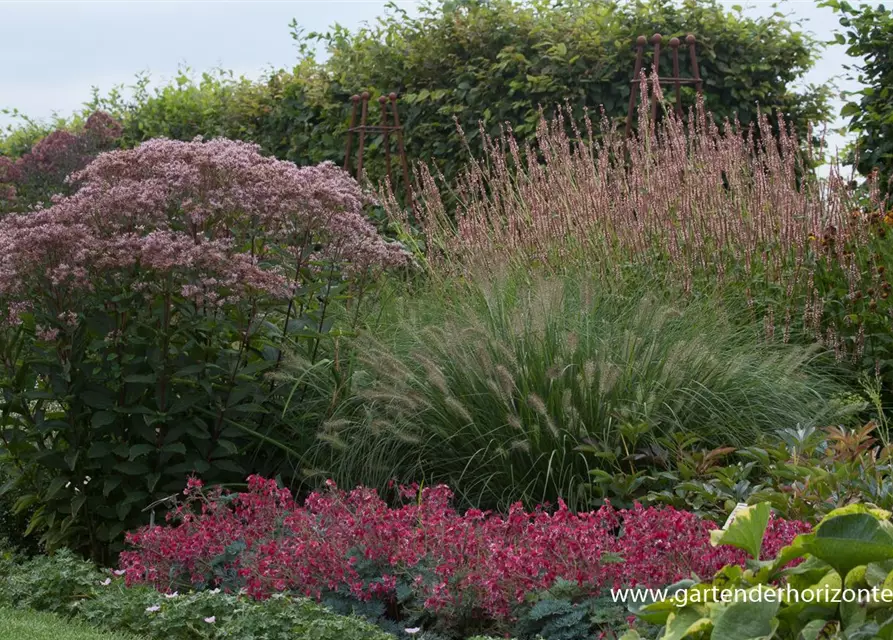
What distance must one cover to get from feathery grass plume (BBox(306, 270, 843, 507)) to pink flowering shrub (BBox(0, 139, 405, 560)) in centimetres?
46

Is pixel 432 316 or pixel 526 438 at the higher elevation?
pixel 432 316

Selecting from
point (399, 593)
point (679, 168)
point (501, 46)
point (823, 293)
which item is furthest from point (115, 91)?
point (399, 593)

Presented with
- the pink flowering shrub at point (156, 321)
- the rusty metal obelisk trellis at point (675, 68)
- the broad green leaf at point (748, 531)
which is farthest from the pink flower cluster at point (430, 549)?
the rusty metal obelisk trellis at point (675, 68)

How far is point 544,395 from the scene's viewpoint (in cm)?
510

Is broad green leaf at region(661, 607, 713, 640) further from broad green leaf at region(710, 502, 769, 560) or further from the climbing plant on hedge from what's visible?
the climbing plant on hedge

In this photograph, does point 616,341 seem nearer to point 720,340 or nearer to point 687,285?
point 720,340

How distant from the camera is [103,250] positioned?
16.4 feet

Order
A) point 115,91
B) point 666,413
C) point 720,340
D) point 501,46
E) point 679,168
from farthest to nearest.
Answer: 1. point 115,91
2. point 501,46
3. point 679,168
4. point 720,340
5. point 666,413

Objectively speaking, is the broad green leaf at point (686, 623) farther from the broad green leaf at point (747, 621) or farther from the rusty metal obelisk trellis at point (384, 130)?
the rusty metal obelisk trellis at point (384, 130)

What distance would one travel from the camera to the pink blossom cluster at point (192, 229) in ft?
16.3

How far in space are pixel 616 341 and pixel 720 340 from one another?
2.07ft

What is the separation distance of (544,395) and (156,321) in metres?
1.86

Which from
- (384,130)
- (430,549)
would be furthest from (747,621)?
(384,130)

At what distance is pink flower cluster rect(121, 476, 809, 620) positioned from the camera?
3568 mm
